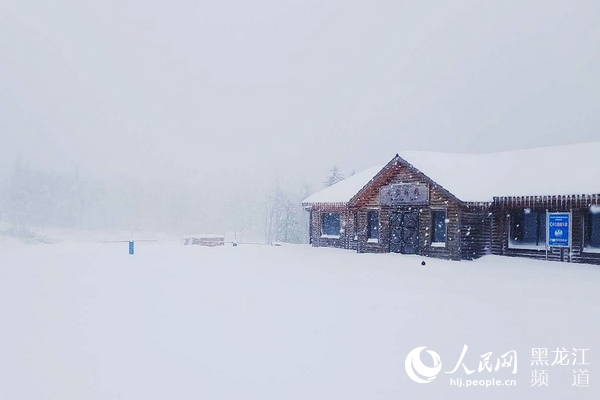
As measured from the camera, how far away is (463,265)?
61.5 ft

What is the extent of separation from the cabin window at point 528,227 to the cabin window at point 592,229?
1.80 metres

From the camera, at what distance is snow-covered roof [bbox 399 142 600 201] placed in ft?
60.6

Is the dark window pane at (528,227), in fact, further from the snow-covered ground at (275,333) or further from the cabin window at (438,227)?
the snow-covered ground at (275,333)

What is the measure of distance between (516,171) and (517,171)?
7cm

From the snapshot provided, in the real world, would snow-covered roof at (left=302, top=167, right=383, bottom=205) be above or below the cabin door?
above

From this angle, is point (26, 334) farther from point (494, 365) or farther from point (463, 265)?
point (463, 265)

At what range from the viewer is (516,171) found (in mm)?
21875

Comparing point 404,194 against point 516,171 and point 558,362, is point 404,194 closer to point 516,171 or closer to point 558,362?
point 516,171

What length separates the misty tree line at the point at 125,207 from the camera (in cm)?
7662

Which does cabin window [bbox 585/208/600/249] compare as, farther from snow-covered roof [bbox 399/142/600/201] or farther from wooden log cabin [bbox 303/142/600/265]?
snow-covered roof [bbox 399/142/600/201]

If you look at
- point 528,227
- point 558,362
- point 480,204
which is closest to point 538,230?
point 528,227

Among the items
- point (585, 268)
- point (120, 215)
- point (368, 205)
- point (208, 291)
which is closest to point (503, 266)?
point (585, 268)

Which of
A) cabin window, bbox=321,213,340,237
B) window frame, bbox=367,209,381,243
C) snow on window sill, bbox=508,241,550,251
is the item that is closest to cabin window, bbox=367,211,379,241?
window frame, bbox=367,209,381,243

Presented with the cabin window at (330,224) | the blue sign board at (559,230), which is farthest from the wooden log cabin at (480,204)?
the cabin window at (330,224)
